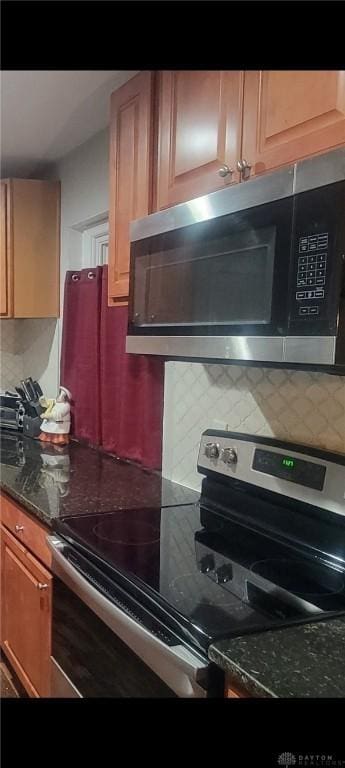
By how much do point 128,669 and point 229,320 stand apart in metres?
0.73

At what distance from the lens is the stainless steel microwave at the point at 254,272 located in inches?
38.7

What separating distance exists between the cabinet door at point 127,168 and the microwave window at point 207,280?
220mm

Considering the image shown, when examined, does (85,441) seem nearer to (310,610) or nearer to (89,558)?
(89,558)

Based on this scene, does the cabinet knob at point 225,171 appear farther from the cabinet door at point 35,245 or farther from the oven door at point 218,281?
the cabinet door at point 35,245

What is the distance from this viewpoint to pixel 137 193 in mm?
1709

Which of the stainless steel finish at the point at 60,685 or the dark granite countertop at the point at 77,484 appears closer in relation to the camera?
the stainless steel finish at the point at 60,685

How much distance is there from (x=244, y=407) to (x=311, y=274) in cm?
74

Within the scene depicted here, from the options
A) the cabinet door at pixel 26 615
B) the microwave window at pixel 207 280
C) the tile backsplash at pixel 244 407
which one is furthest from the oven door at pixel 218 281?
the cabinet door at pixel 26 615

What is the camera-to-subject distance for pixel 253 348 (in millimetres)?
1138

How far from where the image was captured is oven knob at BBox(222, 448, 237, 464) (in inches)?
63.6

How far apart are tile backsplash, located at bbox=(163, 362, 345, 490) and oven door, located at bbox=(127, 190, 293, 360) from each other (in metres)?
0.32

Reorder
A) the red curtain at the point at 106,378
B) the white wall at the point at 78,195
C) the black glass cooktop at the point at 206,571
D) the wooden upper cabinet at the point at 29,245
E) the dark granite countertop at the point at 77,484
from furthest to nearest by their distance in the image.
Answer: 1. the wooden upper cabinet at the point at 29,245
2. the white wall at the point at 78,195
3. the red curtain at the point at 106,378
4. the dark granite countertop at the point at 77,484
5. the black glass cooktop at the point at 206,571

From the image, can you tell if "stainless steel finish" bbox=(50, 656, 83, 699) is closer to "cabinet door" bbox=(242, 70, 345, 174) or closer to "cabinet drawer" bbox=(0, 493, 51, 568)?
"cabinet drawer" bbox=(0, 493, 51, 568)

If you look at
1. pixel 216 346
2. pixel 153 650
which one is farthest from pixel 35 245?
pixel 153 650
